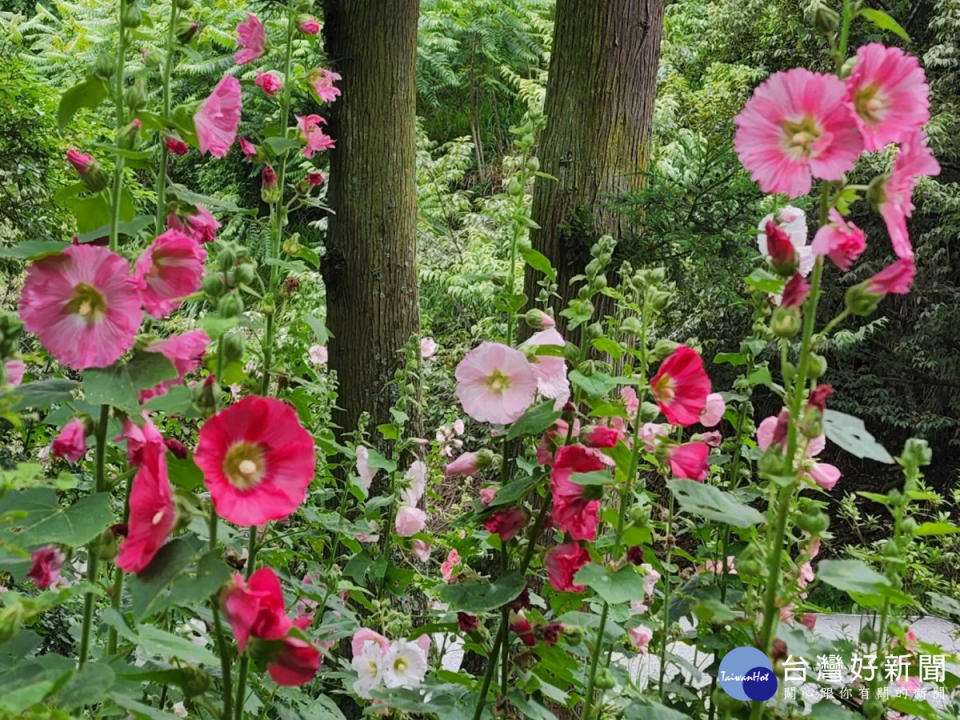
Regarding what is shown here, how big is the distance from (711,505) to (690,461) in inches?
8.3

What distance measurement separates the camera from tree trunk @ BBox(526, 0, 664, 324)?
2432mm

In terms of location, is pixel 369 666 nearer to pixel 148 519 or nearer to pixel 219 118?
pixel 148 519

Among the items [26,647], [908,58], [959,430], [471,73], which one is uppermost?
[471,73]

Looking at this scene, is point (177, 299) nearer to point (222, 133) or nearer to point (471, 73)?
point (222, 133)

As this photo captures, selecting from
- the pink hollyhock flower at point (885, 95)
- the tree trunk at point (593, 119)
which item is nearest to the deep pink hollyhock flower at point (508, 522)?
the pink hollyhock flower at point (885, 95)

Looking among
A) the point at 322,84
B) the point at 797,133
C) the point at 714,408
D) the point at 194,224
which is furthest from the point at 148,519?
the point at 322,84

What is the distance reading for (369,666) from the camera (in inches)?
49.8

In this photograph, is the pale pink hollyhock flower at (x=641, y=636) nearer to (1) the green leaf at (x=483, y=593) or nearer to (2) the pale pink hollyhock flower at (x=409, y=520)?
(2) the pale pink hollyhock flower at (x=409, y=520)

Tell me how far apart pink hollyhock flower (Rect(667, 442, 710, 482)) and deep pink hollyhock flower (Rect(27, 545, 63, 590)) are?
0.62 metres

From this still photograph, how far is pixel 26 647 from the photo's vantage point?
0.86 m

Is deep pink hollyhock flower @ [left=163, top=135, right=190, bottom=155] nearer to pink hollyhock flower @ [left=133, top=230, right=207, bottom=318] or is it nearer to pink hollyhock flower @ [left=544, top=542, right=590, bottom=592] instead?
pink hollyhock flower @ [left=133, top=230, right=207, bottom=318]

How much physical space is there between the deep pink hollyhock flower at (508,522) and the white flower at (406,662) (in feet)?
1.05

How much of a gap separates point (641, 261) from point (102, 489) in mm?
1772

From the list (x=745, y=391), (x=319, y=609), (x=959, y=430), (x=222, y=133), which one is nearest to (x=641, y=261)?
(x=745, y=391)
